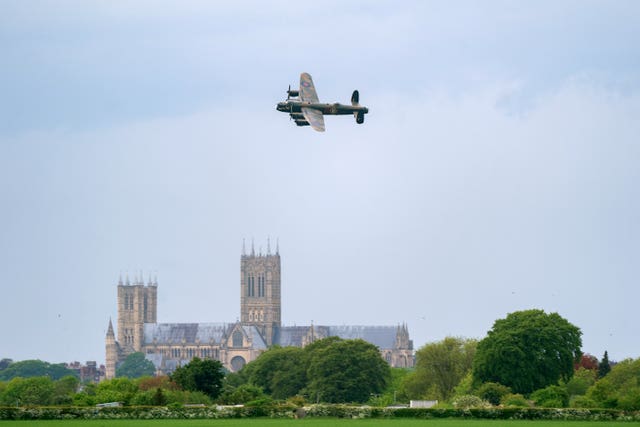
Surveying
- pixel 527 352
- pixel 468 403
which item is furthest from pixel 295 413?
pixel 527 352

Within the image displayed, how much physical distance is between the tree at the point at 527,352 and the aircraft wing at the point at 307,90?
3473 centimetres

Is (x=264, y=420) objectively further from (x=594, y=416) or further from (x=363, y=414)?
(x=594, y=416)

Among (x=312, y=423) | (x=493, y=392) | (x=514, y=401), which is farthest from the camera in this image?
(x=493, y=392)

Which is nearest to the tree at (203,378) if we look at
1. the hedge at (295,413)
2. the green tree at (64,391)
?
the green tree at (64,391)

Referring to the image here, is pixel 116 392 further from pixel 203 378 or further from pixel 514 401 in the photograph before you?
pixel 514 401

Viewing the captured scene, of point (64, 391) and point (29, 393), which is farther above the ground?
point (64, 391)

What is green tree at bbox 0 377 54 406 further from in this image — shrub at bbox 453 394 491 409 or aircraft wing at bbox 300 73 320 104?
aircraft wing at bbox 300 73 320 104

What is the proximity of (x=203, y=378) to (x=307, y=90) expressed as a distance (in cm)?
3478

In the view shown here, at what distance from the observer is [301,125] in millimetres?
89562

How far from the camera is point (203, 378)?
119 metres

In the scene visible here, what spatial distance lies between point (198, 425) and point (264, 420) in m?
8.48

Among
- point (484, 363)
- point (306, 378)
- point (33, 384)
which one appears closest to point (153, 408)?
point (484, 363)

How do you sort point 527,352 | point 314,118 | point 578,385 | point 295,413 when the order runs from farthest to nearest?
1. point 578,385
2. point 527,352
3. point 295,413
4. point 314,118

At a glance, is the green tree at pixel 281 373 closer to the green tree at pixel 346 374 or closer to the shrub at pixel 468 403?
the green tree at pixel 346 374
